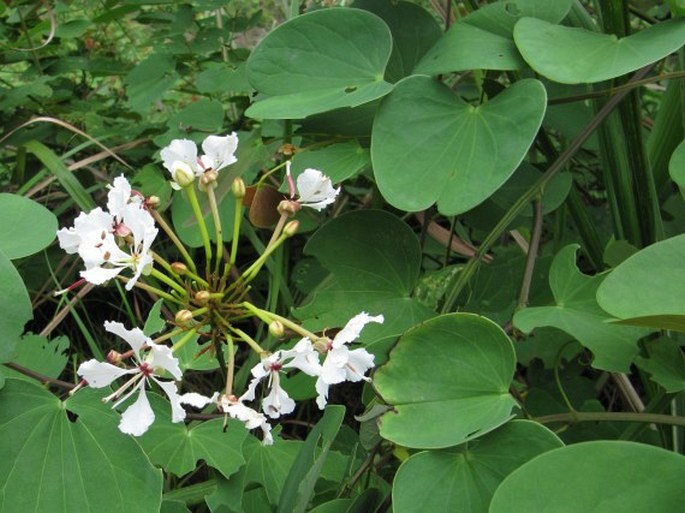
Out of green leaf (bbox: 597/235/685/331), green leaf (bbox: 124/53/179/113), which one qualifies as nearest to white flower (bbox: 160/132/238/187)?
green leaf (bbox: 597/235/685/331)

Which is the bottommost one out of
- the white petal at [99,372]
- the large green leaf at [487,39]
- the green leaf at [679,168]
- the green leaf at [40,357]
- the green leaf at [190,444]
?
the green leaf at [40,357]

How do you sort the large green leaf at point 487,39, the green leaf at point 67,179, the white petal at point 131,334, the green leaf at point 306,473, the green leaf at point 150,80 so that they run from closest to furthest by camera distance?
the white petal at point 131,334 → the green leaf at point 306,473 → the large green leaf at point 487,39 → the green leaf at point 67,179 → the green leaf at point 150,80

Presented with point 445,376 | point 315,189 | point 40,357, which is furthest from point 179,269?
point 40,357

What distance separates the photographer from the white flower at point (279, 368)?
0.61 m

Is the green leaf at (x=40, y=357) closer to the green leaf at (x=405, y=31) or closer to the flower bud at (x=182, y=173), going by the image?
the flower bud at (x=182, y=173)

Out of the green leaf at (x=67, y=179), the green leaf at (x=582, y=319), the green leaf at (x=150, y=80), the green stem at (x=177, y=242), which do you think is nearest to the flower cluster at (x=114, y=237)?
the green stem at (x=177, y=242)

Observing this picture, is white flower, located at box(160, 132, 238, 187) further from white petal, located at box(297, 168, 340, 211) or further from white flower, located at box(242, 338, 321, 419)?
white flower, located at box(242, 338, 321, 419)

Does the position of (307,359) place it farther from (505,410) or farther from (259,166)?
(259,166)

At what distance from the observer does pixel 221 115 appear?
1154 millimetres

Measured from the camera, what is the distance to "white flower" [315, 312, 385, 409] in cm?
62

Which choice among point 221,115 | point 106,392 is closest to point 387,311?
point 106,392

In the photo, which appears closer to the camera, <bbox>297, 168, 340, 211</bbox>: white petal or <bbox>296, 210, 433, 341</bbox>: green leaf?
<bbox>297, 168, 340, 211</bbox>: white petal

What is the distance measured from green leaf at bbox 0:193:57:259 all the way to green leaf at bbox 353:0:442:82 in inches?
16.2

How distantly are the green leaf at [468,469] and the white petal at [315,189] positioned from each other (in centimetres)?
23
